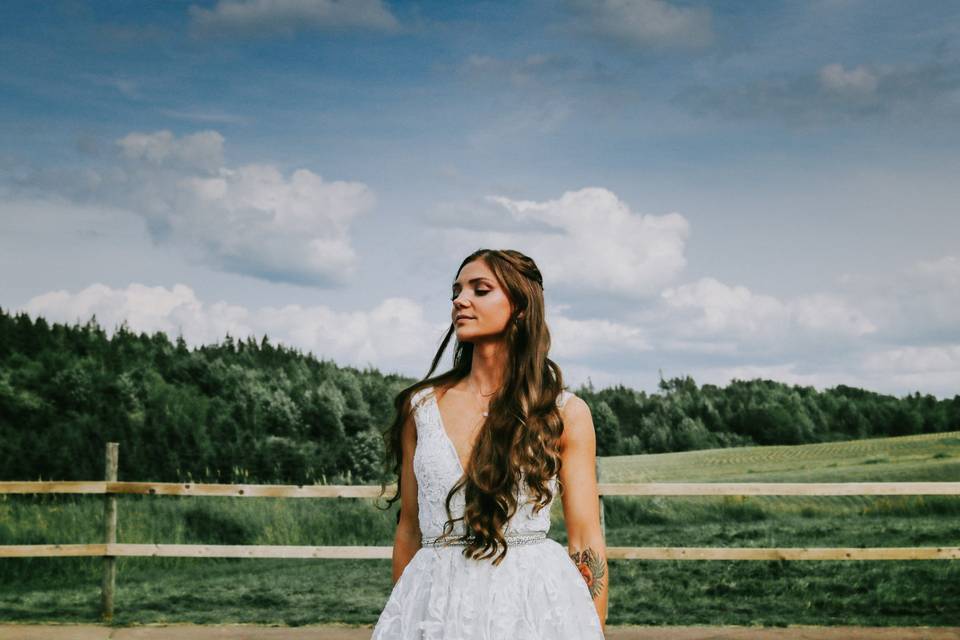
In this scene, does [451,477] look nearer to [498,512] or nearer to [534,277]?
[498,512]

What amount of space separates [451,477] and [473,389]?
252mm

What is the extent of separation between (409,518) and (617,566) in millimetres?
9776

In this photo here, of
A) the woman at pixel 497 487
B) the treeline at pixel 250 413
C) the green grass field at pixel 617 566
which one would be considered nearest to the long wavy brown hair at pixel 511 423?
the woman at pixel 497 487

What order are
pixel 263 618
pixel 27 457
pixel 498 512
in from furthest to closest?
pixel 27 457, pixel 263 618, pixel 498 512

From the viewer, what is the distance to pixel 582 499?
2.24 metres

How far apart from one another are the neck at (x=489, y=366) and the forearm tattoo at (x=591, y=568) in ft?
1.44

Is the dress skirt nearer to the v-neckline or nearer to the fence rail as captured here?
the v-neckline

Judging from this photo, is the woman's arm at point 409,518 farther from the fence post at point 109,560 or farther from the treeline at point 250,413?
the treeline at point 250,413

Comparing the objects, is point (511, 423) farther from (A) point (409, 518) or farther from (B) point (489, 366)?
(A) point (409, 518)

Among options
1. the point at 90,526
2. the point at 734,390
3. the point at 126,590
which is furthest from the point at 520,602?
the point at 734,390

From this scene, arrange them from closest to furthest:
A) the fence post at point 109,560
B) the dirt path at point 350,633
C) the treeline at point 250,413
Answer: the dirt path at point 350,633, the fence post at point 109,560, the treeline at point 250,413

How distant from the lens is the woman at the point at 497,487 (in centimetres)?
212

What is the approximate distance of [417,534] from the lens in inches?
91.0

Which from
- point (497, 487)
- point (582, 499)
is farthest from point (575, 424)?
point (497, 487)
